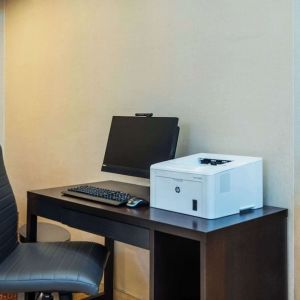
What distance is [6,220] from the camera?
1.86 meters

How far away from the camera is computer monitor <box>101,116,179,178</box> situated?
2.21 metres

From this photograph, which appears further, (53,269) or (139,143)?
(139,143)

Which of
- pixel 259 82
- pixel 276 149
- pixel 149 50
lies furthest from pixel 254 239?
pixel 149 50

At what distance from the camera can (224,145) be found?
218 cm

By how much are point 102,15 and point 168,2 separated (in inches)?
24.3

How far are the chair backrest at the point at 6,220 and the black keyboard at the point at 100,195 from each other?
330mm

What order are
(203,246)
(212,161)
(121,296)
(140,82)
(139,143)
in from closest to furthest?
(203,246) < (212,161) < (139,143) < (140,82) < (121,296)

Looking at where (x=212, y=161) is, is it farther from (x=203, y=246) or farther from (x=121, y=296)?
(x=121, y=296)

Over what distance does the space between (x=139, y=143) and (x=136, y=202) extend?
530 millimetres

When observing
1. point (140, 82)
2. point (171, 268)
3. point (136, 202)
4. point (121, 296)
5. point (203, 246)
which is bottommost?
point (121, 296)

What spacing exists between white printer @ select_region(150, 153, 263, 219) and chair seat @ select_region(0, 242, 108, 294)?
40 centimetres

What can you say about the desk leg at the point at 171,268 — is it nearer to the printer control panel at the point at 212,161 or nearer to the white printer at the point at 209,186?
the white printer at the point at 209,186

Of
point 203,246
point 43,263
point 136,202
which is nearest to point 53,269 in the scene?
point 43,263

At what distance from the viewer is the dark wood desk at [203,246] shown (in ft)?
5.08
